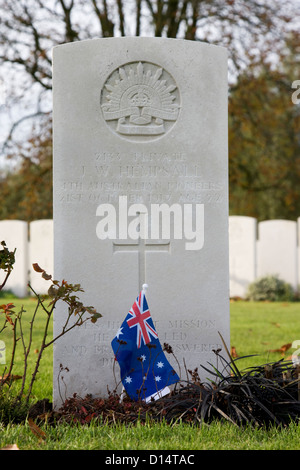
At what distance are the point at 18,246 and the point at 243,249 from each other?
4.59m

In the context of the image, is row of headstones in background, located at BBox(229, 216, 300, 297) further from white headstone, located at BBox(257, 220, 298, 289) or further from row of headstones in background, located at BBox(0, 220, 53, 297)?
row of headstones in background, located at BBox(0, 220, 53, 297)

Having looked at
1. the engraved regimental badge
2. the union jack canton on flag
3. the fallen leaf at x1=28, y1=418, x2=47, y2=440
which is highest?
the engraved regimental badge

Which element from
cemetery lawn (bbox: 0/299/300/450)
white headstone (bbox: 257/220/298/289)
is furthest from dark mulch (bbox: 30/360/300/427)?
white headstone (bbox: 257/220/298/289)

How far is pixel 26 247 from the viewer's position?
37.7 ft

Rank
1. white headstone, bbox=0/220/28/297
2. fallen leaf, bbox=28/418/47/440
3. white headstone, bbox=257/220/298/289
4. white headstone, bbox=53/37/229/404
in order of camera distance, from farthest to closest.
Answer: white headstone, bbox=257/220/298/289 → white headstone, bbox=0/220/28/297 → white headstone, bbox=53/37/229/404 → fallen leaf, bbox=28/418/47/440

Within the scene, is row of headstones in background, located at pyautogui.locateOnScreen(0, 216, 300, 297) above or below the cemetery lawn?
above

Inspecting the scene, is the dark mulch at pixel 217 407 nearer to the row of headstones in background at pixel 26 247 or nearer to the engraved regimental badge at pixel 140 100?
the engraved regimental badge at pixel 140 100

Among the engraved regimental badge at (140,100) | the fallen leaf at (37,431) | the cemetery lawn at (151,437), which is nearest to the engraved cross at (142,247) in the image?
the engraved regimental badge at (140,100)

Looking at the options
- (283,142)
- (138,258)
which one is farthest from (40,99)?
(138,258)

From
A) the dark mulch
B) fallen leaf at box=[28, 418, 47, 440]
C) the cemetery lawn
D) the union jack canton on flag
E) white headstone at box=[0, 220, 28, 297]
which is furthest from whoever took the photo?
white headstone at box=[0, 220, 28, 297]

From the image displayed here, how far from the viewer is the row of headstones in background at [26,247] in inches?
449

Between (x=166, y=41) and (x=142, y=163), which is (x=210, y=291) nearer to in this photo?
(x=142, y=163)

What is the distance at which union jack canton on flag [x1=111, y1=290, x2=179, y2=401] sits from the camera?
381cm

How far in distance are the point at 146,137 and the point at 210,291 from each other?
1.27m
